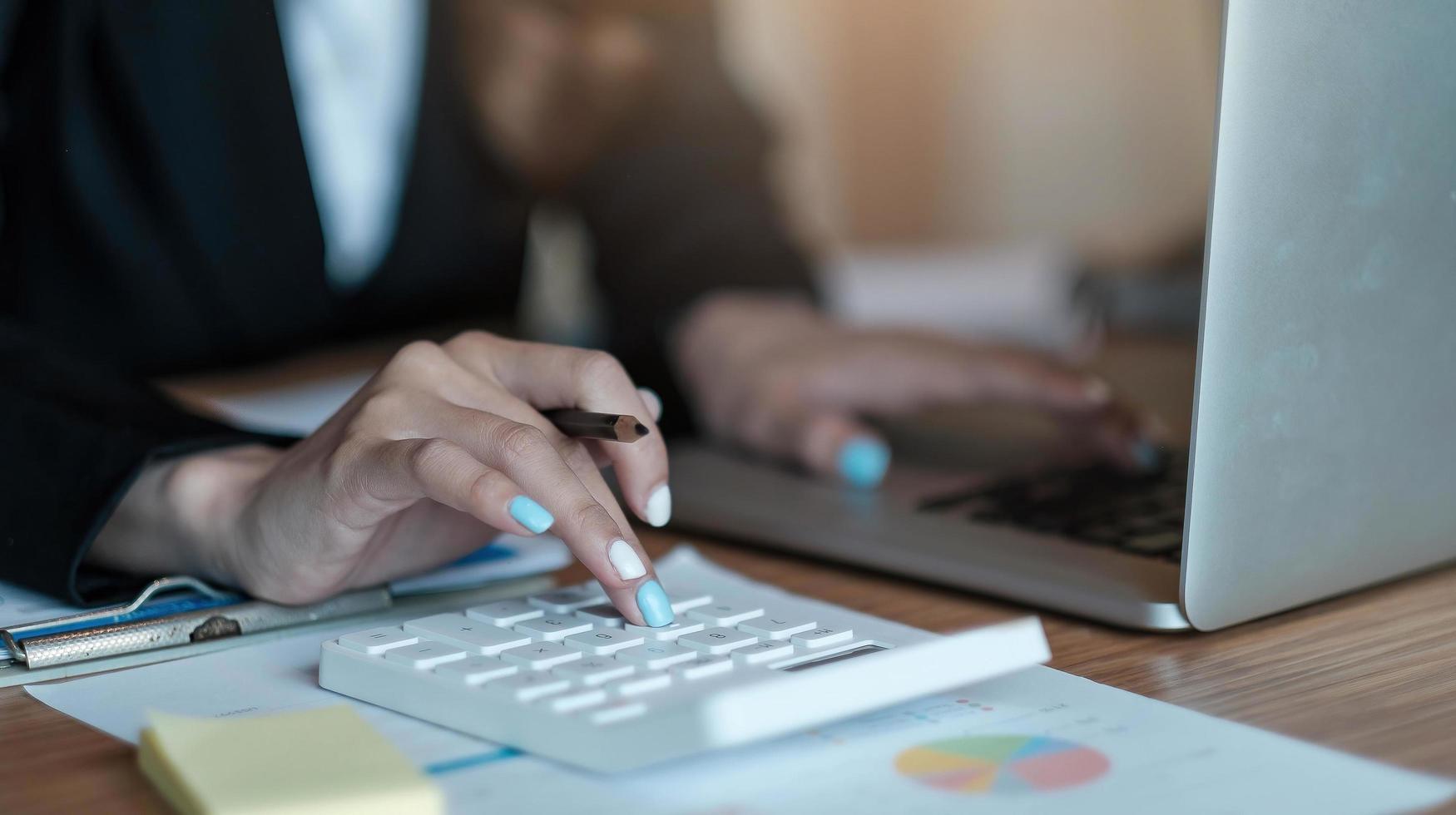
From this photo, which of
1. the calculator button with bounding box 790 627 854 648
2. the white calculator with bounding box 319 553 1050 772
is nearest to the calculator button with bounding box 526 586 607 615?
the white calculator with bounding box 319 553 1050 772

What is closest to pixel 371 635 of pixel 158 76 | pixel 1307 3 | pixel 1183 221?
pixel 1307 3

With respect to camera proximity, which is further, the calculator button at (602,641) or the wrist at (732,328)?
the wrist at (732,328)

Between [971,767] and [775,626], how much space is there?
11 centimetres

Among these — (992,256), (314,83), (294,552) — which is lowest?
(992,256)

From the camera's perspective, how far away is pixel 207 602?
58cm

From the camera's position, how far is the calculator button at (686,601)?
1.72 ft

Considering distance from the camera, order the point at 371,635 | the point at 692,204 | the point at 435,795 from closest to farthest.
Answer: the point at 435,795, the point at 371,635, the point at 692,204

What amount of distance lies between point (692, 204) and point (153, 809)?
1.13m

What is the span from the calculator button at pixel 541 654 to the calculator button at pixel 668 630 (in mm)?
30

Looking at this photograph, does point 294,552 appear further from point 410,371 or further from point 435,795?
point 435,795

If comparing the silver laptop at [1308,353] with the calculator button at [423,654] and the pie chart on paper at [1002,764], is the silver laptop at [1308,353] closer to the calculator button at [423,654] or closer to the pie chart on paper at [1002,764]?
the pie chart on paper at [1002,764]

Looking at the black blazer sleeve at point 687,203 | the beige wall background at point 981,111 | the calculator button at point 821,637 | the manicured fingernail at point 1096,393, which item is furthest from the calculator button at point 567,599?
the beige wall background at point 981,111

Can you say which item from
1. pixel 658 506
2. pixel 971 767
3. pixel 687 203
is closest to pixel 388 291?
pixel 687 203

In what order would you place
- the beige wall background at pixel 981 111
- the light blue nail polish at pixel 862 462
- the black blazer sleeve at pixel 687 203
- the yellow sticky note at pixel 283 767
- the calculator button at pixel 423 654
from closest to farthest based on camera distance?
the yellow sticky note at pixel 283 767
the calculator button at pixel 423 654
the light blue nail polish at pixel 862 462
the black blazer sleeve at pixel 687 203
the beige wall background at pixel 981 111
